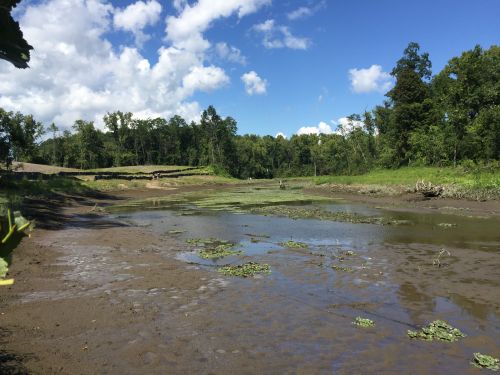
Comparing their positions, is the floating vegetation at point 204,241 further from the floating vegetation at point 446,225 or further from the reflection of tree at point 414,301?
the floating vegetation at point 446,225

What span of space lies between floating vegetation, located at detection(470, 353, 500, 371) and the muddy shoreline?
1.00m

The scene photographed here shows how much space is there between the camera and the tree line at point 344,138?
49.4m

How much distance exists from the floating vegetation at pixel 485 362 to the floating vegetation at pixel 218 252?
979cm

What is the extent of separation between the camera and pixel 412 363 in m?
6.93

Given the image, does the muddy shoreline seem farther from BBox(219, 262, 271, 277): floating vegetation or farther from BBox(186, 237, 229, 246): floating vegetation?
BBox(186, 237, 229, 246): floating vegetation

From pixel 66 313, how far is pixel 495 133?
47944mm

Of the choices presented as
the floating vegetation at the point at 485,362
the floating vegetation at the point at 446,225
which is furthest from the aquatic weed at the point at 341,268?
the floating vegetation at the point at 446,225

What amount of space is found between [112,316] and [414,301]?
7.29m

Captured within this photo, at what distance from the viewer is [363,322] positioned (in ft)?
28.3

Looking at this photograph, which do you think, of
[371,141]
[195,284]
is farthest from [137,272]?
[371,141]

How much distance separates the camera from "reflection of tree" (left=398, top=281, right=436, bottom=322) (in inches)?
373

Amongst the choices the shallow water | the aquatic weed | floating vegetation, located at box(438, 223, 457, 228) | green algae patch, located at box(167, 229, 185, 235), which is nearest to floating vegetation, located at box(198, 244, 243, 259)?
the shallow water

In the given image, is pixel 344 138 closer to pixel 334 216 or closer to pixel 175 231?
pixel 334 216

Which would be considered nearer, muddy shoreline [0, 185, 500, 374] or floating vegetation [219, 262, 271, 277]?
muddy shoreline [0, 185, 500, 374]
